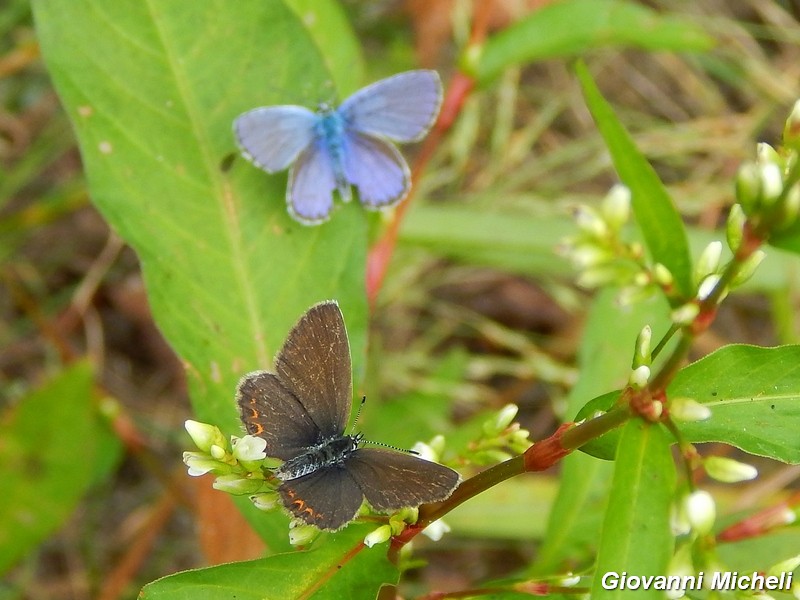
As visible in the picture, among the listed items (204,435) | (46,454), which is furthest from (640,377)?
(46,454)

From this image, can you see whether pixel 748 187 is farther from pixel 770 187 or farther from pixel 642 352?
pixel 642 352

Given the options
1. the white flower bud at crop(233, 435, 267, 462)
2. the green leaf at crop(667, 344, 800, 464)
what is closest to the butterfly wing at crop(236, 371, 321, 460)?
the white flower bud at crop(233, 435, 267, 462)

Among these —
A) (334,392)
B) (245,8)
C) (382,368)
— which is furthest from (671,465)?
(382,368)

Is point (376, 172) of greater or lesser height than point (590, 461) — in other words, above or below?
above

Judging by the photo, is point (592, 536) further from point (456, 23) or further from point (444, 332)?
point (456, 23)

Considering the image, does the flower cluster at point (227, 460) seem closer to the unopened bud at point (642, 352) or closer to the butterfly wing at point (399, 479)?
the butterfly wing at point (399, 479)

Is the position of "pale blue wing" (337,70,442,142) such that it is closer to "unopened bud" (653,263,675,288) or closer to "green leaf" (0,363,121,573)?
"unopened bud" (653,263,675,288)
